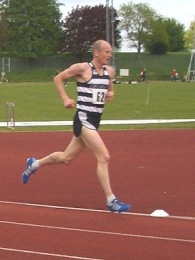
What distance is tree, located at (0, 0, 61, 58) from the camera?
105000mm

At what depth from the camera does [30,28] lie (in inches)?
4227

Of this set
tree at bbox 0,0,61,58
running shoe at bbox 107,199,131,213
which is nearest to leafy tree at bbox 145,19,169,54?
tree at bbox 0,0,61,58

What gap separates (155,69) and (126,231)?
96314 mm

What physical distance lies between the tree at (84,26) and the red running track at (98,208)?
3614 inches

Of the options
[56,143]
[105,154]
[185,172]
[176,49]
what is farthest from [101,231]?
[176,49]

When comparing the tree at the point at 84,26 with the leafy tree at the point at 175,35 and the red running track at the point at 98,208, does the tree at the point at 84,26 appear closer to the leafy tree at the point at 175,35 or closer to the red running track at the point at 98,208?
the leafy tree at the point at 175,35

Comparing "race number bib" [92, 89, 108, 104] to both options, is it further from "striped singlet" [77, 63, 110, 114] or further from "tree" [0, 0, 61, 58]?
"tree" [0, 0, 61, 58]

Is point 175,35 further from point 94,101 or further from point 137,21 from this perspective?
point 94,101

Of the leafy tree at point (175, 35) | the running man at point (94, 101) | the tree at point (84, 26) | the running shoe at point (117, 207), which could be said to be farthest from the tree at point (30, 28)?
the running shoe at point (117, 207)

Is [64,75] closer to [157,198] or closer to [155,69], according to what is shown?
[157,198]

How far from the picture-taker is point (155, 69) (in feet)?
342

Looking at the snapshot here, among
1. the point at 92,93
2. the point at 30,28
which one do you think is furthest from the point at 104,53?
the point at 30,28

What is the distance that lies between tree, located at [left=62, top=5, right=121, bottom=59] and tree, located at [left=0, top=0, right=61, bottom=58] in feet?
5.61

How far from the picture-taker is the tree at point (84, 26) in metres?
109
